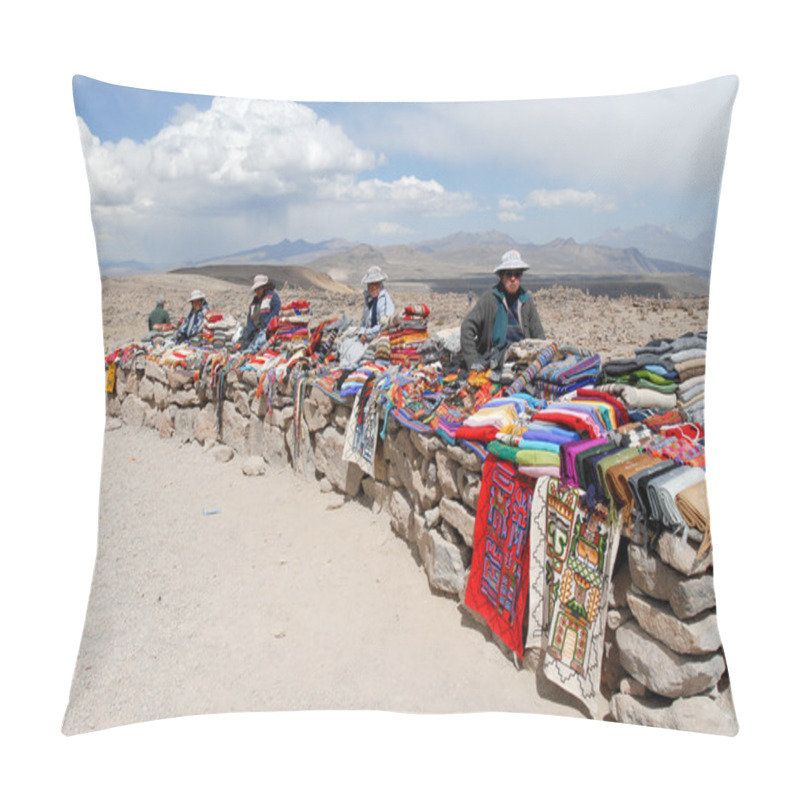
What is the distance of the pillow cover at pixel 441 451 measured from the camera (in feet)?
8.33

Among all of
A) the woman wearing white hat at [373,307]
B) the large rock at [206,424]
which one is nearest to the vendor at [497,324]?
the woman wearing white hat at [373,307]

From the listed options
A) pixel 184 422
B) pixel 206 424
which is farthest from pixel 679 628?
pixel 184 422

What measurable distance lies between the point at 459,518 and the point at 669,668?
1.25 meters

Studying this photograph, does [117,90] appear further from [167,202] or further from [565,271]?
[565,271]

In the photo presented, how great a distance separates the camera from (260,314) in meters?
6.23

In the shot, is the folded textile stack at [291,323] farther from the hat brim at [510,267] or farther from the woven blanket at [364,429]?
the hat brim at [510,267]

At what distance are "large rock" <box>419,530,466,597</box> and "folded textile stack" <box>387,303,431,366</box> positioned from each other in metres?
1.75

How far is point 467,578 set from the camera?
3.25 meters

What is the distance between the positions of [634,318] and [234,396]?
11.6 ft

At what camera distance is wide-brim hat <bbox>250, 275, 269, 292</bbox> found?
16.9ft

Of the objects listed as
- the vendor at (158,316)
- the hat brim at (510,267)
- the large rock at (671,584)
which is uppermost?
the hat brim at (510,267)

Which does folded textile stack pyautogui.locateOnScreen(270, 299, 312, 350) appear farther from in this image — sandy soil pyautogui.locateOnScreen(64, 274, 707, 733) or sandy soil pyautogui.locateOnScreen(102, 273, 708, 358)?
sandy soil pyautogui.locateOnScreen(64, 274, 707, 733)

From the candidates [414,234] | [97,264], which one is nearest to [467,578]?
[414,234]

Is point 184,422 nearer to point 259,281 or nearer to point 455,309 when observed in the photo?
point 259,281
